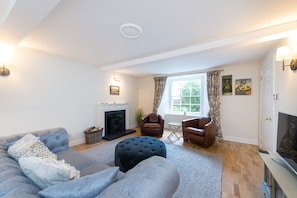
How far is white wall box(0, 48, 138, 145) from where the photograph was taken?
266cm

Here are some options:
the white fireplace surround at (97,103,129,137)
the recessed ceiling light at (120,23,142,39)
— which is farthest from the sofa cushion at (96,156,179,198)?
the white fireplace surround at (97,103,129,137)

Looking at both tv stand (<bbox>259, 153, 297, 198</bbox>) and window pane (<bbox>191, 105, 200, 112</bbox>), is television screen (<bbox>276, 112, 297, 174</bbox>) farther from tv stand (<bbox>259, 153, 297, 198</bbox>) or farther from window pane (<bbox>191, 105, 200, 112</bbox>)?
window pane (<bbox>191, 105, 200, 112</bbox>)

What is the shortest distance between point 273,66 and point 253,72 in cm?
126

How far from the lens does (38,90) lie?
117 inches

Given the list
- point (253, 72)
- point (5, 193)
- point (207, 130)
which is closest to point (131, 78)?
point (207, 130)

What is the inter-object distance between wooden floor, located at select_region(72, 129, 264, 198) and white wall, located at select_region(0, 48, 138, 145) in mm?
904

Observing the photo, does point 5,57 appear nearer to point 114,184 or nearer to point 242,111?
point 114,184

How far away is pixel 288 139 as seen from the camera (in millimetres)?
1475

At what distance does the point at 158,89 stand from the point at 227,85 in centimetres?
244

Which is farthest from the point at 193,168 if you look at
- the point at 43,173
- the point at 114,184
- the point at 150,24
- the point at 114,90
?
the point at 114,90

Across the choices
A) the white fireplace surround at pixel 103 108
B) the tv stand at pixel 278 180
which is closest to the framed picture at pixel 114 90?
the white fireplace surround at pixel 103 108

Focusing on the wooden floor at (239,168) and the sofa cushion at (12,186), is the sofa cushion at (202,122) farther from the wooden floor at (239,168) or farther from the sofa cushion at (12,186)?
the sofa cushion at (12,186)

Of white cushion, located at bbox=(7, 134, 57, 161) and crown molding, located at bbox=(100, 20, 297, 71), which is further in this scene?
crown molding, located at bbox=(100, 20, 297, 71)

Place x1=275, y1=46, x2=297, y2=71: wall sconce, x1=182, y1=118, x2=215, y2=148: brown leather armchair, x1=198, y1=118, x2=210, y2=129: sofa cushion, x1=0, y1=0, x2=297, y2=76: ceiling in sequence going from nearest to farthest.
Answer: x1=0, y1=0, x2=297, y2=76: ceiling, x1=275, y1=46, x2=297, y2=71: wall sconce, x1=182, y1=118, x2=215, y2=148: brown leather armchair, x1=198, y1=118, x2=210, y2=129: sofa cushion
